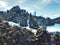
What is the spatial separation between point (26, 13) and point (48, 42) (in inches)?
1153

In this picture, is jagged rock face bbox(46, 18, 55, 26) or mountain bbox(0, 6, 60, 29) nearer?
mountain bbox(0, 6, 60, 29)

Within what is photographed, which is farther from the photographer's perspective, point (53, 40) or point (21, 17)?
point (21, 17)

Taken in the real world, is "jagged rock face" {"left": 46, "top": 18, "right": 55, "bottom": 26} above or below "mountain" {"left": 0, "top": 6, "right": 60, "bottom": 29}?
below

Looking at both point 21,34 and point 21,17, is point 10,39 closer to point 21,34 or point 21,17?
point 21,34

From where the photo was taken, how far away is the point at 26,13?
2758 inches

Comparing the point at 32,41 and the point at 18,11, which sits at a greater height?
the point at 18,11

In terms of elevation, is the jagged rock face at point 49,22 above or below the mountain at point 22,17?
below

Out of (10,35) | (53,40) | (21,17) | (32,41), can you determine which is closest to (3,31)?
(10,35)

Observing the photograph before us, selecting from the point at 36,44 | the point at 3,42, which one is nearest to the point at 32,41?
the point at 36,44

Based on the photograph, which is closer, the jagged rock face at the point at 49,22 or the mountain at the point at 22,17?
the mountain at the point at 22,17

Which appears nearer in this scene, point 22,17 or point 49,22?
point 49,22

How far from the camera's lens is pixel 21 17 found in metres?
67.2

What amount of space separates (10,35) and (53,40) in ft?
19.1

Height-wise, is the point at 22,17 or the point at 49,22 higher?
the point at 22,17
